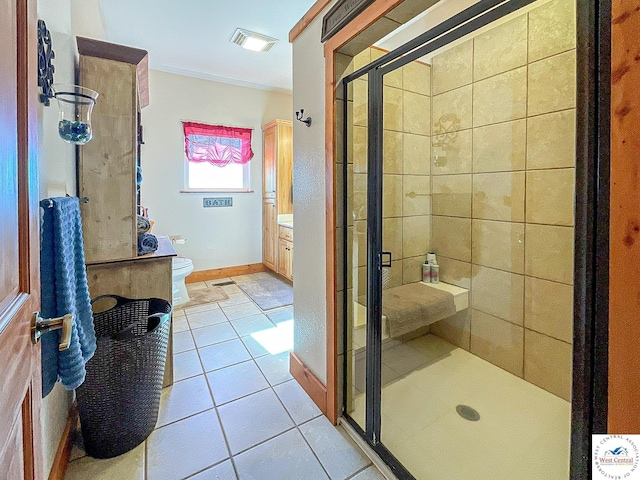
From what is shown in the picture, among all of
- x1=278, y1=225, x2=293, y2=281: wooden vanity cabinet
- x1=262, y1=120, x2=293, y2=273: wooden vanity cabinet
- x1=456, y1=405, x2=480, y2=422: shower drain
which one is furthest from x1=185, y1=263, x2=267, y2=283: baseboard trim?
x1=456, y1=405, x2=480, y2=422: shower drain

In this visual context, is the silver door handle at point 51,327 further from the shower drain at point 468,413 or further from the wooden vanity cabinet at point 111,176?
the shower drain at point 468,413

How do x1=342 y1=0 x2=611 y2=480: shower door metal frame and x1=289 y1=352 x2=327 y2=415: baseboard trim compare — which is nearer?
x1=342 y1=0 x2=611 y2=480: shower door metal frame

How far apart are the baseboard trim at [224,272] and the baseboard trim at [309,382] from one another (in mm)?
2530

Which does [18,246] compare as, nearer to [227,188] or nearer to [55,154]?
[55,154]

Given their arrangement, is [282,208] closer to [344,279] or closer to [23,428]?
[344,279]

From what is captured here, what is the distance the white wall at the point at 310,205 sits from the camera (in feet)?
5.46

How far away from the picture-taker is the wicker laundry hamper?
133cm

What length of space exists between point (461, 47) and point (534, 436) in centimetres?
223

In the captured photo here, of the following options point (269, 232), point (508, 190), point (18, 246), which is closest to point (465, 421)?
point (508, 190)

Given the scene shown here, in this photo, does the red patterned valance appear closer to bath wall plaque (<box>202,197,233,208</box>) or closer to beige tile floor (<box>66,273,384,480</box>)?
bath wall plaque (<box>202,197,233,208</box>)

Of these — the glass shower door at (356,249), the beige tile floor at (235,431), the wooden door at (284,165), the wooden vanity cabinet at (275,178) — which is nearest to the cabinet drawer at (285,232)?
the wooden vanity cabinet at (275,178)

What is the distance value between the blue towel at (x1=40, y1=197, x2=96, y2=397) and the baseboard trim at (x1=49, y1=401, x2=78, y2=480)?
0.50m

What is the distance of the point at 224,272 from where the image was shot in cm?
434

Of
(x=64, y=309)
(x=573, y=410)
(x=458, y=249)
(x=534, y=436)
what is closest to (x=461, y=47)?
(x=458, y=249)
